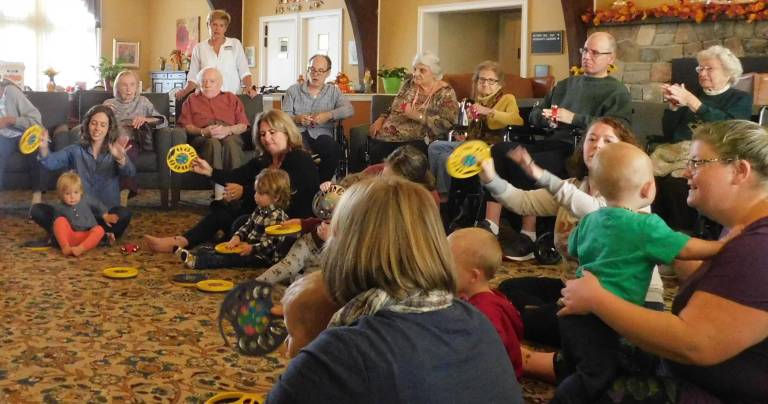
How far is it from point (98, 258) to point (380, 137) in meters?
2.28

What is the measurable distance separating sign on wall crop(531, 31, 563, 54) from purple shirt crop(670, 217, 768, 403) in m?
7.71

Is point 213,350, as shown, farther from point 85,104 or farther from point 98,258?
point 85,104

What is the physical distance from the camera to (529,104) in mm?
6152

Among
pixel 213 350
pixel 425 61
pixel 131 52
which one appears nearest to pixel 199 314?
pixel 213 350

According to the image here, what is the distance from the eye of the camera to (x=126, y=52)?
14406 mm

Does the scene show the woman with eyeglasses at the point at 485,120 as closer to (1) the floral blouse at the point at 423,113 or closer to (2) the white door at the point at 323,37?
(1) the floral blouse at the point at 423,113

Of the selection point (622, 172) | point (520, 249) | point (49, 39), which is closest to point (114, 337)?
point (622, 172)

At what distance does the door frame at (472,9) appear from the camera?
9430mm

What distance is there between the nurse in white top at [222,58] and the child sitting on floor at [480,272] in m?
4.69

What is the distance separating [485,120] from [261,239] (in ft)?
6.09

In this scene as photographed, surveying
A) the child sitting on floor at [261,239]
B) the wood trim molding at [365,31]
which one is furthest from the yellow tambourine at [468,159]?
the wood trim molding at [365,31]

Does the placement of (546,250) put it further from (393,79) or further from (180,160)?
A: (393,79)

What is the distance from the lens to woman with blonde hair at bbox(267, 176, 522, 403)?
1.12m

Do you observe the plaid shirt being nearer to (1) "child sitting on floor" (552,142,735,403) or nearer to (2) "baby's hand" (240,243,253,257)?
(2) "baby's hand" (240,243,253,257)
